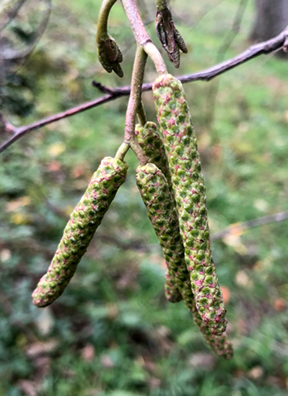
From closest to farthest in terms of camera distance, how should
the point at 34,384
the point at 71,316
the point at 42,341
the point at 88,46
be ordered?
the point at 34,384, the point at 42,341, the point at 71,316, the point at 88,46

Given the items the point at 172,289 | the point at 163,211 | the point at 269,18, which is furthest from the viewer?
the point at 269,18

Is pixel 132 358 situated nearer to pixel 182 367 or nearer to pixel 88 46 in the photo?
pixel 182 367

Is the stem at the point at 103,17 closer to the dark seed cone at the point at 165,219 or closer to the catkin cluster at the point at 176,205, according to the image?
the catkin cluster at the point at 176,205

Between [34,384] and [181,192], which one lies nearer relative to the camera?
[181,192]

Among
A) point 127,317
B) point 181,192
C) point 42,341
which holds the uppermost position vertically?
point 181,192

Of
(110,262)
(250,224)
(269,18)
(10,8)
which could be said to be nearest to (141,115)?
(10,8)

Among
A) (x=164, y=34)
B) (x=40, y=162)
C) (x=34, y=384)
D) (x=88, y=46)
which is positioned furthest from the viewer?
(x=88, y=46)

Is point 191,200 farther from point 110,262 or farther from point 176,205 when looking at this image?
point 110,262

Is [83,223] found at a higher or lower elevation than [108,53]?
lower

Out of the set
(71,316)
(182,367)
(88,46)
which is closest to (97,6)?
(88,46)
